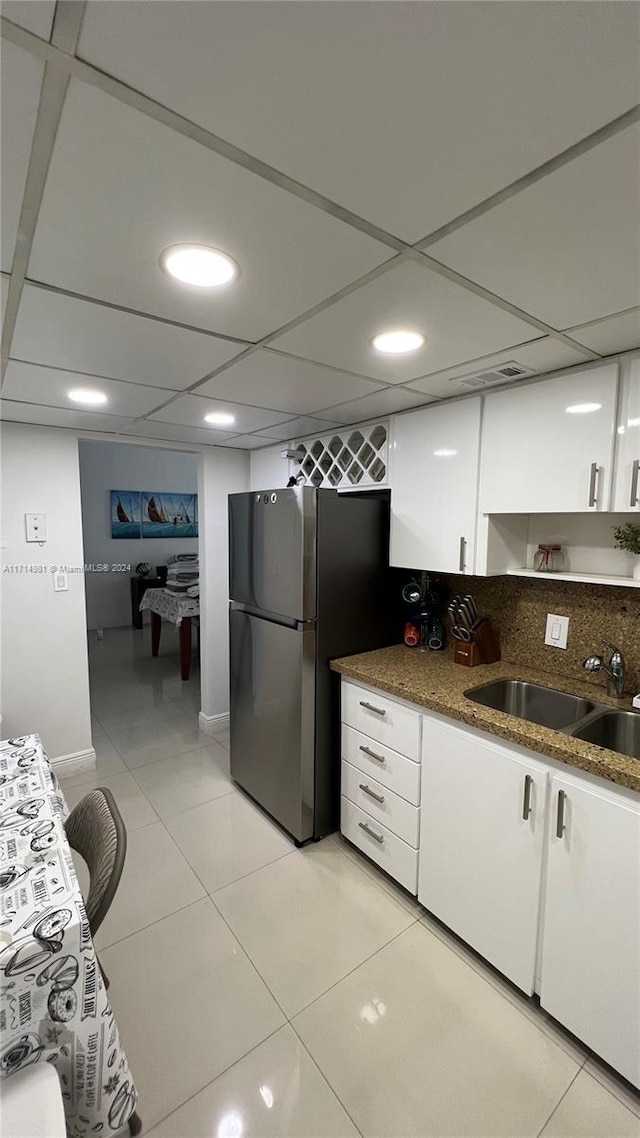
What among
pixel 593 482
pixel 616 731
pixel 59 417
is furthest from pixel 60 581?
pixel 616 731

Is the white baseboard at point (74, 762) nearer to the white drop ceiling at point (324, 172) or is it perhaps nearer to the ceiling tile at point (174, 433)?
the ceiling tile at point (174, 433)

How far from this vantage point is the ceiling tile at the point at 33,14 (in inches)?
19.9

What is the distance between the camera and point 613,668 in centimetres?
175

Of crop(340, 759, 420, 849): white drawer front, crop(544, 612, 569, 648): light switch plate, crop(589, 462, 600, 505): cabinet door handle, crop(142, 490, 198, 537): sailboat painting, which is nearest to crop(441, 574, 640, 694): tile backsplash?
crop(544, 612, 569, 648): light switch plate

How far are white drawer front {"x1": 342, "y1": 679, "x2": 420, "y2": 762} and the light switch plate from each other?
0.72m

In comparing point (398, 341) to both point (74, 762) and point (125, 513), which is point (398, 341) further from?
point (125, 513)

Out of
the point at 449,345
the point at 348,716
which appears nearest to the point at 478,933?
the point at 348,716

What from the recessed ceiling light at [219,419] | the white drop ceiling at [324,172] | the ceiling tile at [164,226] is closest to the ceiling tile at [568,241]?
the white drop ceiling at [324,172]

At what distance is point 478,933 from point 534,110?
2.19 m

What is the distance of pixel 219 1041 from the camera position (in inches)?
56.0

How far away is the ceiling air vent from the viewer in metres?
1.64

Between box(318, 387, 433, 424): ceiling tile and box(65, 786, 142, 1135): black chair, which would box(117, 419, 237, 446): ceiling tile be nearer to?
box(318, 387, 433, 424): ceiling tile

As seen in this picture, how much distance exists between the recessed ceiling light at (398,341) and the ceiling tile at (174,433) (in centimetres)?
152

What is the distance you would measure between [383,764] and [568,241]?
73.3 inches
